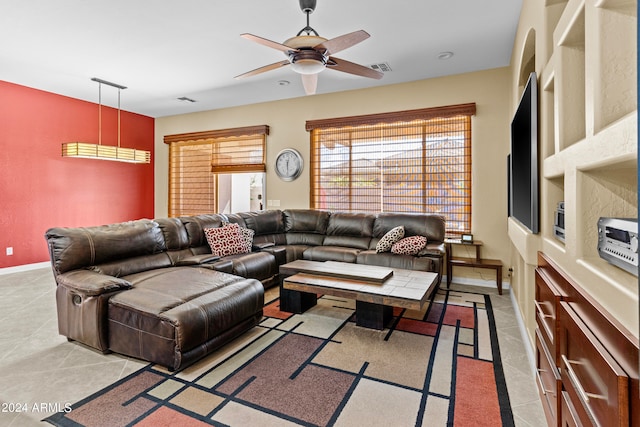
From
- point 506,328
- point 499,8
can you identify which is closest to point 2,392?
point 506,328

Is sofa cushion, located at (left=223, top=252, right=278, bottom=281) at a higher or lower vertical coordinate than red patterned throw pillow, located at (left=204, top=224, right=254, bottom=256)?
lower

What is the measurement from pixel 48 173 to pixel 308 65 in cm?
519

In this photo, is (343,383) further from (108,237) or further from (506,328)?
(108,237)

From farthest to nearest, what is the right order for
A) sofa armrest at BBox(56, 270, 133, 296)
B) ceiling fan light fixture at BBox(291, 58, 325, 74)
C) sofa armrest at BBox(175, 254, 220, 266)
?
sofa armrest at BBox(175, 254, 220, 266)
ceiling fan light fixture at BBox(291, 58, 325, 74)
sofa armrest at BBox(56, 270, 133, 296)

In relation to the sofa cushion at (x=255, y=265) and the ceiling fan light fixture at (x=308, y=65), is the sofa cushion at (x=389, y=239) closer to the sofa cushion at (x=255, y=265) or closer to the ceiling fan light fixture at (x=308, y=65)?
the sofa cushion at (x=255, y=265)

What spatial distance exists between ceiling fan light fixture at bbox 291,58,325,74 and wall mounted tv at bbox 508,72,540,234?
1573 mm

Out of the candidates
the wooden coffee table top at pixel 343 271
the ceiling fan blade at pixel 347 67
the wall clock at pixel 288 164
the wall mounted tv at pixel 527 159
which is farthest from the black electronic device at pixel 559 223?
the wall clock at pixel 288 164

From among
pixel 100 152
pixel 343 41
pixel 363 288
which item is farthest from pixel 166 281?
pixel 100 152

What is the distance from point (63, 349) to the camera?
2.57m

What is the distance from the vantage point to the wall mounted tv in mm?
2184

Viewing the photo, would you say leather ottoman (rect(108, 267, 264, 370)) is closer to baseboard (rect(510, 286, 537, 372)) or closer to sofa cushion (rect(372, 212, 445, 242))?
baseboard (rect(510, 286, 537, 372))

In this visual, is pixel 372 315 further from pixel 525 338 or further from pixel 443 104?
pixel 443 104

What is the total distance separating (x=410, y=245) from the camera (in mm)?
4027

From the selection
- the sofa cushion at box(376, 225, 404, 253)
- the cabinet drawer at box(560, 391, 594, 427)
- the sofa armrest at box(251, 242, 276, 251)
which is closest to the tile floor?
the cabinet drawer at box(560, 391, 594, 427)
